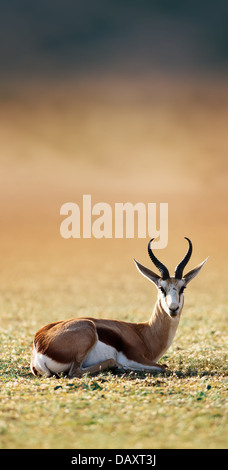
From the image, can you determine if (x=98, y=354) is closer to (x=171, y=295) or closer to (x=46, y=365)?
(x=46, y=365)

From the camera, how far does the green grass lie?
837 centimetres

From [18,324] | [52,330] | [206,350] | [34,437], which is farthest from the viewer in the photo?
[18,324]

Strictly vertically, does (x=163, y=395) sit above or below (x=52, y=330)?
below

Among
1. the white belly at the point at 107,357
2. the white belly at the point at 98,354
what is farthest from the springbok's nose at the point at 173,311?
the white belly at the point at 98,354

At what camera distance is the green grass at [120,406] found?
8.37 m

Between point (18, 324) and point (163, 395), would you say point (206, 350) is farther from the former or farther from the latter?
point (18, 324)

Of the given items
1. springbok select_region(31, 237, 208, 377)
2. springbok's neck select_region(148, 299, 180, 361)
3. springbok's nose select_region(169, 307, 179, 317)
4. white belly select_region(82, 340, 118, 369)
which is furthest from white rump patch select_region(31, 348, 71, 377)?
springbok's nose select_region(169, 307, 179, 317)

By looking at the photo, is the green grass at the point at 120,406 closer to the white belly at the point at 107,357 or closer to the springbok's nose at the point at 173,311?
the white belly at the point at 107,357

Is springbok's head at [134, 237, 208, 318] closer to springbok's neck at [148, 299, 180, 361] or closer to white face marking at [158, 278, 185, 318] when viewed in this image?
white face marking at [158, 278, 185, 318]

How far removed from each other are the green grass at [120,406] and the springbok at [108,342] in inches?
12.5

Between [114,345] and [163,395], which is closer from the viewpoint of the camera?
[163,395]
